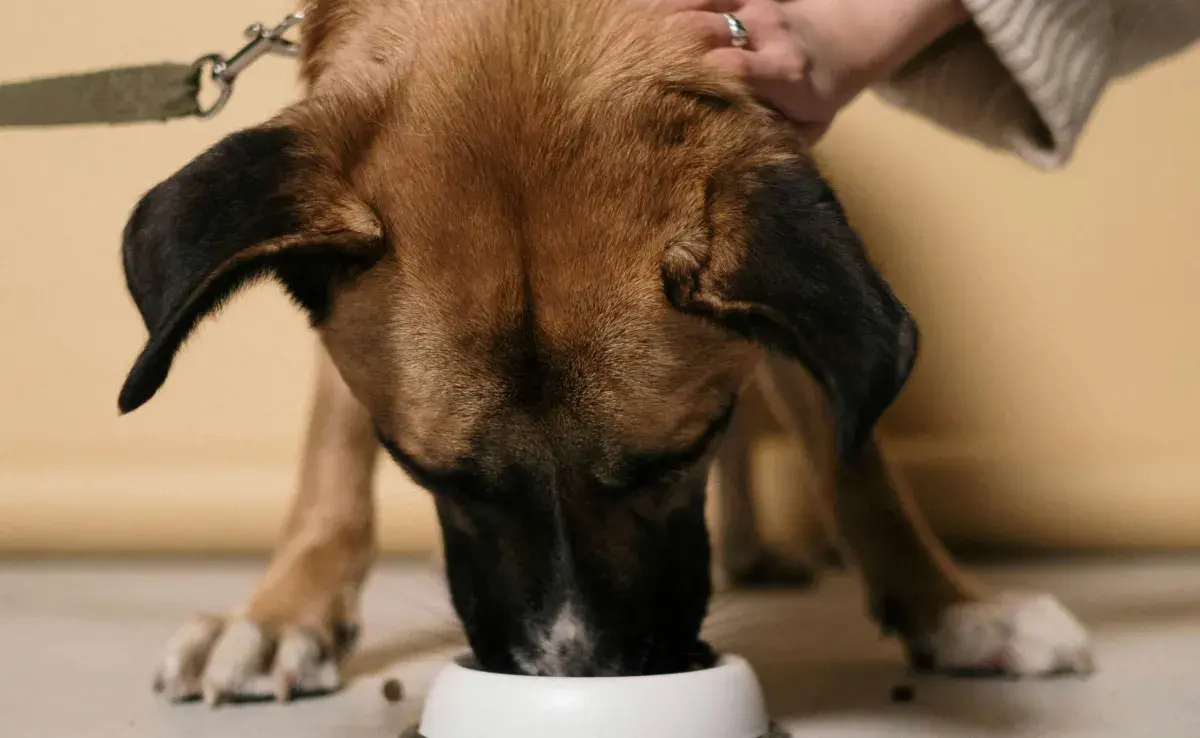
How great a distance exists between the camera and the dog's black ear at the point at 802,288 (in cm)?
111

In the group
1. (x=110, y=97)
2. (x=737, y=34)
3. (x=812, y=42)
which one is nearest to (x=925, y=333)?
Answer: (x=812, y=42)

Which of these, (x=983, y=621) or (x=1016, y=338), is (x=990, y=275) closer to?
(x=1016, y=338)

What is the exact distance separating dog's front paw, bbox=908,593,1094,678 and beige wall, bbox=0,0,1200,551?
1.16 m

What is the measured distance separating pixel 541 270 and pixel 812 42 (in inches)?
21.8

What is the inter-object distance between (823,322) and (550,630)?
512mm

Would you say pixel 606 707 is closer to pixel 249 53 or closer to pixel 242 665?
pixel 242 665

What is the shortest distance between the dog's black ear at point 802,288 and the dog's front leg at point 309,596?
2.81ft

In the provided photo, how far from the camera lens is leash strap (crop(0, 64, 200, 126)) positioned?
175cm

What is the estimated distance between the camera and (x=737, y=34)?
1.46 m

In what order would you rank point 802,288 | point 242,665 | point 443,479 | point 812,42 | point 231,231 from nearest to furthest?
point 802,288 < point 231,231 < point 443,479 < point 812,42 < point 242,665

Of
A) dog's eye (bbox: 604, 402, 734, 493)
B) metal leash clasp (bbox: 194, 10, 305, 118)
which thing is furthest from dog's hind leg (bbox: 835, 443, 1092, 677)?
metal leash clasp (bbox: 194, 10, 305, 118)

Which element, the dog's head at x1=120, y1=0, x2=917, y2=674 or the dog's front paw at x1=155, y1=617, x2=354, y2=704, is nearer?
the dog's head at x1=120, y1=0, x2=917, y2=674

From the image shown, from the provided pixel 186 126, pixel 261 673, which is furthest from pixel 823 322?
pixel 186 126

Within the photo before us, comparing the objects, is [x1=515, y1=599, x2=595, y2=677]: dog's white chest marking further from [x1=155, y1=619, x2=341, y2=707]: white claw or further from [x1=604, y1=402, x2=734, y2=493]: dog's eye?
[x1=155, y1=619, x2=341, y2=707]: white claw
